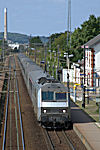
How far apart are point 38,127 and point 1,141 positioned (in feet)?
12.0

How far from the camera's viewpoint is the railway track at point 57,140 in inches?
616

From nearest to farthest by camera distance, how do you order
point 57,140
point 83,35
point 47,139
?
point 57,140
point 47,139
point 83,35

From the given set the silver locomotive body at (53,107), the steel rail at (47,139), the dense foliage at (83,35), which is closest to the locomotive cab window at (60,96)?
the silver locomotive body at (53,107)

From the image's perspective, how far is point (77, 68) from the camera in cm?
4469

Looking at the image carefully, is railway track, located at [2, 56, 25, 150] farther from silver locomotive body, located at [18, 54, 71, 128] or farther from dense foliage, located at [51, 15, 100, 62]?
dense foliage, located at [51, 15, 100, 62]

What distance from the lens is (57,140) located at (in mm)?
16906

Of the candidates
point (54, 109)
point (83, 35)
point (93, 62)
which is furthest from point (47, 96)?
point (83, 35)

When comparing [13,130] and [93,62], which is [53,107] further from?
[93,62]

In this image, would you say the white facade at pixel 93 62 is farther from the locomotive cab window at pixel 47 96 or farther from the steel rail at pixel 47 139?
the steel rail at pixel 47 139

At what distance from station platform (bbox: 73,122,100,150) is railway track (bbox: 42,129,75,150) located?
72 centimetres

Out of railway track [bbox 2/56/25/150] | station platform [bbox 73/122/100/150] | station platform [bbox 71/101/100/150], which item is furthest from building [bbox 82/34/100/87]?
station platform [bbox 73/122/100/150]

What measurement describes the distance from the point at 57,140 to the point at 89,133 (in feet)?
6.35

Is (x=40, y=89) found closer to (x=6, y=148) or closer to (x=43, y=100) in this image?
(x=43, y=100)

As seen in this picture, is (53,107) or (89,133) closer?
(89,133)
